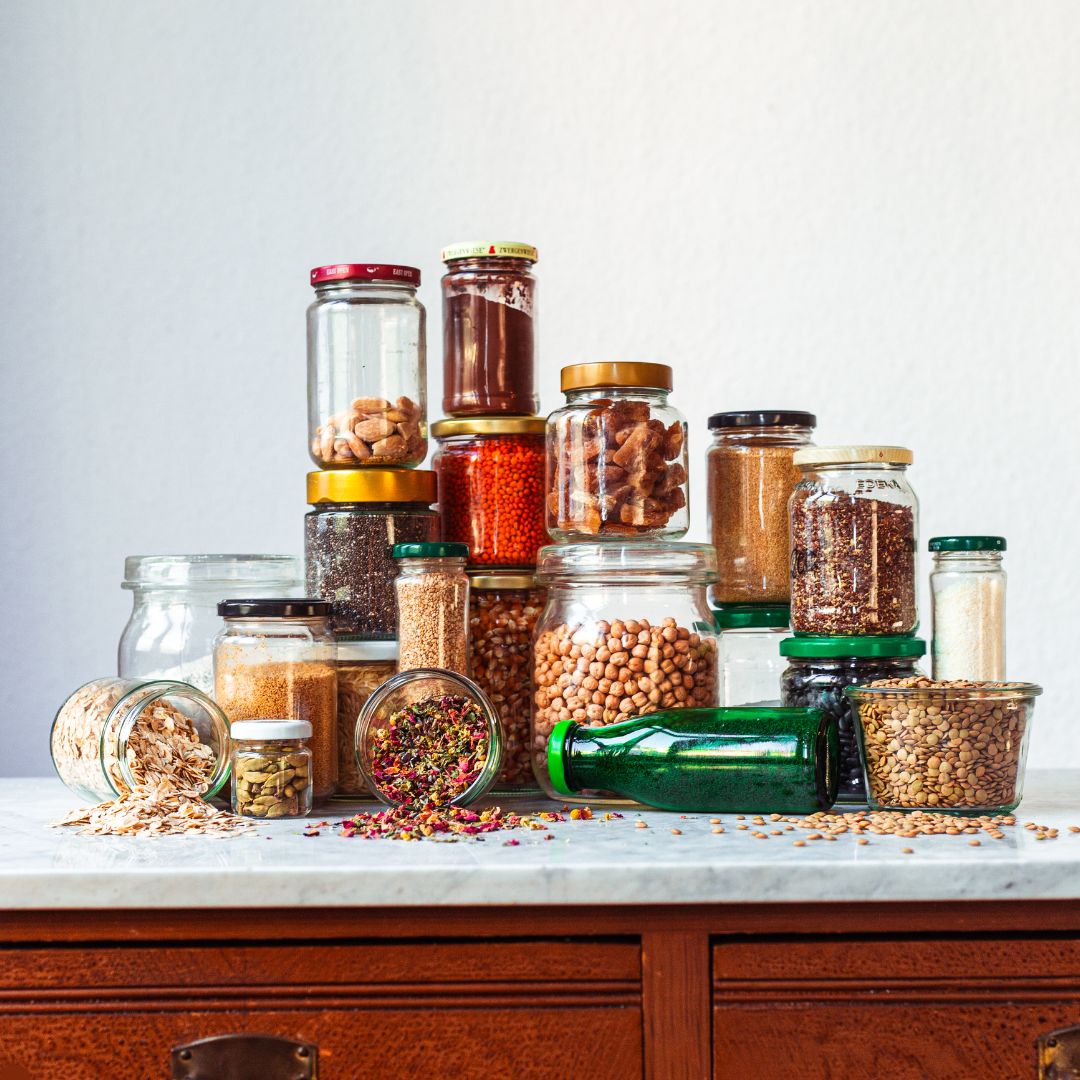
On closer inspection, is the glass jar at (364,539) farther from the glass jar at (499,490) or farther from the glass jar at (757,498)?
the glass jar at (757,498)

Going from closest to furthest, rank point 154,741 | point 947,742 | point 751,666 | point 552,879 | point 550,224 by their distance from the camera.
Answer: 1. point 552,879
2. point 947,742
3. point 154,741
4. point 751,666
5. point 550,224

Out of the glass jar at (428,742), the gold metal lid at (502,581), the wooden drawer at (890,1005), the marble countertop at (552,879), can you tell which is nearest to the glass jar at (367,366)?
the gold metal lid at (502,581)

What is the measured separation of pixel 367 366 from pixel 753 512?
Result: 0.45 meters

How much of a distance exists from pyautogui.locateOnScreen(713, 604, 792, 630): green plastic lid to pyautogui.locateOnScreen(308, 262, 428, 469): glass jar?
0.38m

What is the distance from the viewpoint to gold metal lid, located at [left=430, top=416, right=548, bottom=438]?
4.94 feet

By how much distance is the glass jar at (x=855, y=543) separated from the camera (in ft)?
4.47

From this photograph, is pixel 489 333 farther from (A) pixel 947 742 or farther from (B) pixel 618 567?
(A) pixel 947 742

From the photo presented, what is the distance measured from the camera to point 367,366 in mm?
1514

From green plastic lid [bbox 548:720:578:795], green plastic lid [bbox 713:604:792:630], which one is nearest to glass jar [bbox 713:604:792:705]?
green plastic lid [bbox 713:604:792:630]

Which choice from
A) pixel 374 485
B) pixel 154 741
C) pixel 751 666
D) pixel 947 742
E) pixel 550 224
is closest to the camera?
pixel 947 742

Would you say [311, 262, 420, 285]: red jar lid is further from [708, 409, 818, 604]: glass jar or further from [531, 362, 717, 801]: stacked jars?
[708, 409, 818, 604]: glass jar

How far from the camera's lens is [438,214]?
6.73 feet

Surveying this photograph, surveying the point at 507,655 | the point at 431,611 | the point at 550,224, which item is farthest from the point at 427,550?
the point at 550,224

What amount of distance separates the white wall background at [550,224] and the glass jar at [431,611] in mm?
737
